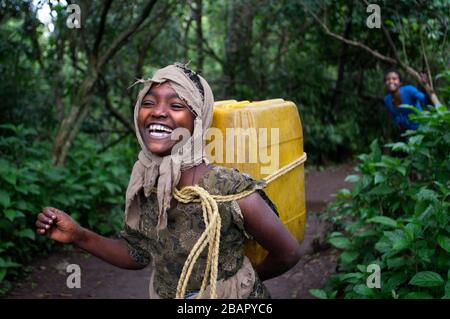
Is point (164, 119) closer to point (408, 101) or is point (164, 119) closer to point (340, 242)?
point (340, 242)

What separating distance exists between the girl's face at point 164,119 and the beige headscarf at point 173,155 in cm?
2

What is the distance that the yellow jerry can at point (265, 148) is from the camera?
2.09 meters

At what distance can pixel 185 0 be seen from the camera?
293 inches

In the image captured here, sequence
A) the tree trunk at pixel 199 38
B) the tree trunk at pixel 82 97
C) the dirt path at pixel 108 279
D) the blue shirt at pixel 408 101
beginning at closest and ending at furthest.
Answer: the dirt path at pixel 108 279 < the tree trunk at pixel 82 97 < the blue shirt at pixel 408 101 < the tree trunk at pixel 199 38

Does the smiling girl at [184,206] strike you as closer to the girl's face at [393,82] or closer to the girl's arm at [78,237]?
the girl's arm at [78,237]

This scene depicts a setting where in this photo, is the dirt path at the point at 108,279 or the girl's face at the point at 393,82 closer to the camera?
the dirt path at the point at 108,279

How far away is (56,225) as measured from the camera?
2.15 m

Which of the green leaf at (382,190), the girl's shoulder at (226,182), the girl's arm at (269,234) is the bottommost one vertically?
A: the green leaf at (382,190)

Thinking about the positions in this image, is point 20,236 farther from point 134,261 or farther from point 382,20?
point 382,20

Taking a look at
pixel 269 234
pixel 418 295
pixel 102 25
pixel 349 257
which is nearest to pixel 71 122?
pixel 102 25

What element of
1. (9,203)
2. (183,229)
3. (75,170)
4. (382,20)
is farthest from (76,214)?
(183,229)

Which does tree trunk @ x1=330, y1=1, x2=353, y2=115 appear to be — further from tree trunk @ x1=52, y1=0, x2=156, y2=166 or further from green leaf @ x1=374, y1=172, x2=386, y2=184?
green leaf @ x1=374, y1=172, x2=386, y2=184

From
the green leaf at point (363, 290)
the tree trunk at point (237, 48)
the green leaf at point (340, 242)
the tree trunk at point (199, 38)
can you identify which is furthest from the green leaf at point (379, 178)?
the tree trunk at point (237, 48)

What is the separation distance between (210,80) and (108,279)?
553 centimetres
